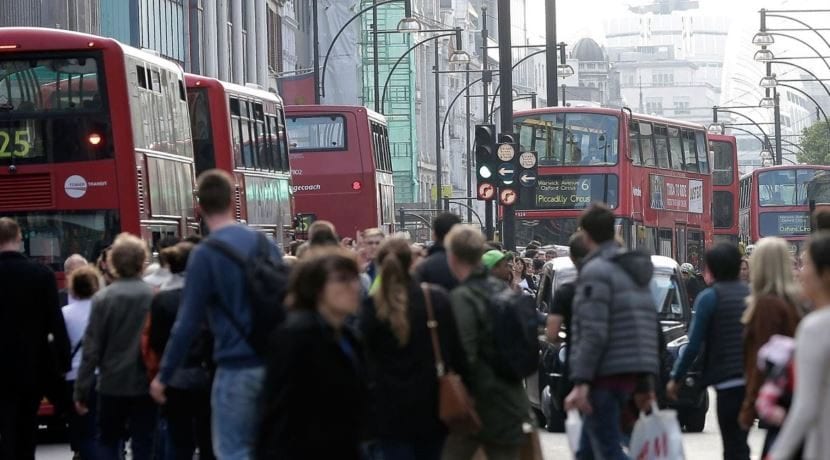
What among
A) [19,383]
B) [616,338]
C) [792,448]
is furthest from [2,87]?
[792,448]

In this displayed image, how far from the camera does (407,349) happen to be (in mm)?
8258

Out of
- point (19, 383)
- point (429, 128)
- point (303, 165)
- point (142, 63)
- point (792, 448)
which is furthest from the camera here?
point (429, 128)

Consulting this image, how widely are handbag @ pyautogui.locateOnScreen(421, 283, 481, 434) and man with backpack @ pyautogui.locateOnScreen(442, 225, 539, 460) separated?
41cm

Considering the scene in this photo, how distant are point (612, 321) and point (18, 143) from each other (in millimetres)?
9485

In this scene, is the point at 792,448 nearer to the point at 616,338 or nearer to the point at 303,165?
the point at 616,338

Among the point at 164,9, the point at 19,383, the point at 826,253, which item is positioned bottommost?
the point at 19,383

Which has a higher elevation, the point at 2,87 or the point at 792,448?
the point at 2,87

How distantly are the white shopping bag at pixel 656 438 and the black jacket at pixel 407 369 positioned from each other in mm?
1796

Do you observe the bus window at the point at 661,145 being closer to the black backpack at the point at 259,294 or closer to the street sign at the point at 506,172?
the street sign at the point at 506,172

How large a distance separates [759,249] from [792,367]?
7.81ft

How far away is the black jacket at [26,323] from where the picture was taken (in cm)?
1030

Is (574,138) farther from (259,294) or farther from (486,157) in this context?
(259,294)

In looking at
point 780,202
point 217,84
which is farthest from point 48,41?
point 780,202

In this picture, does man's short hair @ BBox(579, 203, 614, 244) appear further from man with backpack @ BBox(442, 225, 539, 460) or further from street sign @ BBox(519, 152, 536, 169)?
street sign @ BBox(519, 152, 536, 169)
